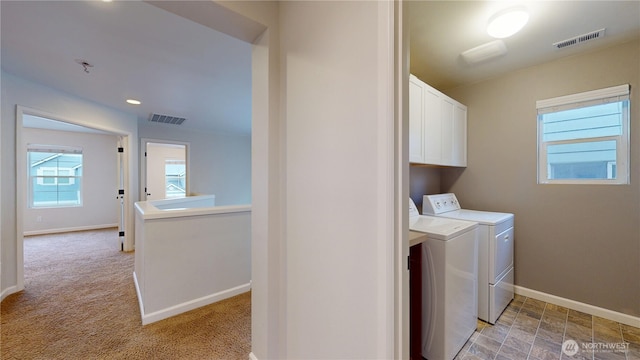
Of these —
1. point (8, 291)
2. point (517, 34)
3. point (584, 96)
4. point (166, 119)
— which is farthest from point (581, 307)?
point (166, 119)

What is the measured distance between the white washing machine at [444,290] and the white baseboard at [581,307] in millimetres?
1361

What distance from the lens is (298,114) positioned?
135 cm

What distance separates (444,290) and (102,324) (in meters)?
2.72

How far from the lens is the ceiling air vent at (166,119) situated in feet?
14.2

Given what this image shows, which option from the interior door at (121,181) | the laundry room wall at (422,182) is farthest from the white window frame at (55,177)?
the laundry room wall at (422,182)

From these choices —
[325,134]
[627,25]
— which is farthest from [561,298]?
[325,134]

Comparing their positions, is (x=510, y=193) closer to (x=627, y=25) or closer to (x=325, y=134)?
(x=627, y=25)

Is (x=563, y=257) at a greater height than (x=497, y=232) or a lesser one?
lesser

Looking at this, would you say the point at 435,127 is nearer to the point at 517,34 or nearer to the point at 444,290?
the point at 517,34

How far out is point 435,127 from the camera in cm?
248

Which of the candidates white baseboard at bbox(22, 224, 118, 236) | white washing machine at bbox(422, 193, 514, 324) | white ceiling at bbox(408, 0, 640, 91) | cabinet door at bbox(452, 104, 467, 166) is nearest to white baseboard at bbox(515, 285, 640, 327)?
white washing machine at bbox(422, 193, 514, 324)

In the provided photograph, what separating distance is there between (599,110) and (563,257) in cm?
144

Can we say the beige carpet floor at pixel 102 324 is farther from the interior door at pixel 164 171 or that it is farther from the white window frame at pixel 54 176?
the interior door at pixel 164 171

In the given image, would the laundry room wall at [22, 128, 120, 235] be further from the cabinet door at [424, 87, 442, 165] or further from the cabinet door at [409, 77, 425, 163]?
the cabinet door at [424, 87, 442, 165]
